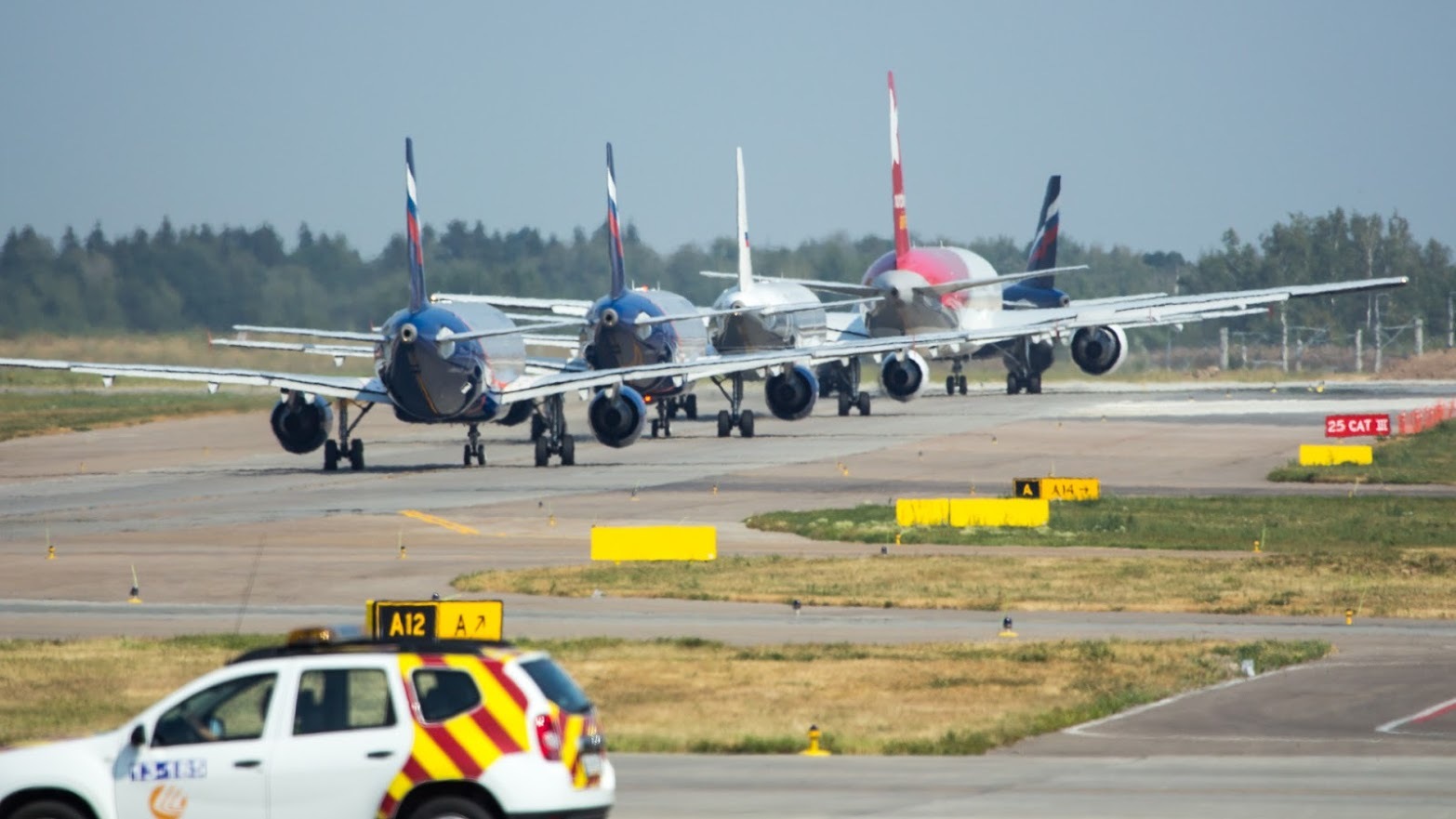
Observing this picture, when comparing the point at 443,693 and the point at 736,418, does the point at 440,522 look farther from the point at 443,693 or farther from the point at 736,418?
the point at 443,693

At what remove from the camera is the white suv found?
15.0 meters

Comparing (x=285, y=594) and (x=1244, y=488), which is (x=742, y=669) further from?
(x=1244, y=488)

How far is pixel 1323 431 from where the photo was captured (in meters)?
75.1

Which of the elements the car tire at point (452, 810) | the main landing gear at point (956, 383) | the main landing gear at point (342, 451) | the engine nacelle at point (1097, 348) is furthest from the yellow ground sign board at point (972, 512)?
the main landing gear at point (956, 383)

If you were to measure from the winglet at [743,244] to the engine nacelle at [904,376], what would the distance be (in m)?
6.88

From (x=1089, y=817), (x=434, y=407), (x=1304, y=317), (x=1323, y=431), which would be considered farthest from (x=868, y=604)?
(x=1304, y=317)

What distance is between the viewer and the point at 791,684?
2667cm

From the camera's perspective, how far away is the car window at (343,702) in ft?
50.4

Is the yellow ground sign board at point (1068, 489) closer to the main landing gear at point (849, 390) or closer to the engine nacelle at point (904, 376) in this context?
the engine nacelle at point (904, 376)

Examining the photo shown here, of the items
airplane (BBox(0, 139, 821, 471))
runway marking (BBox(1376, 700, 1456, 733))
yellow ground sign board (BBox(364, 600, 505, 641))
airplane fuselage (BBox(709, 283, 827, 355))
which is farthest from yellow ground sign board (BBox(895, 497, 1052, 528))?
airplane fuselage (BBox(709, 283, 827, 355))

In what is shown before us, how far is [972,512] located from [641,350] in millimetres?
26204

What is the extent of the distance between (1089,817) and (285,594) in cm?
2099

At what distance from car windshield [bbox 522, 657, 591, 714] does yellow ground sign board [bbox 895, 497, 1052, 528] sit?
31660mm

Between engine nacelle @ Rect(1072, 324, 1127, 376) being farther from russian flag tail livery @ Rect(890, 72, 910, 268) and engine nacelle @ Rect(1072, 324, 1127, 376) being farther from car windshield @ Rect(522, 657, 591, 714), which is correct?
car windshield @ Rect(522, 657, 591, 714)
